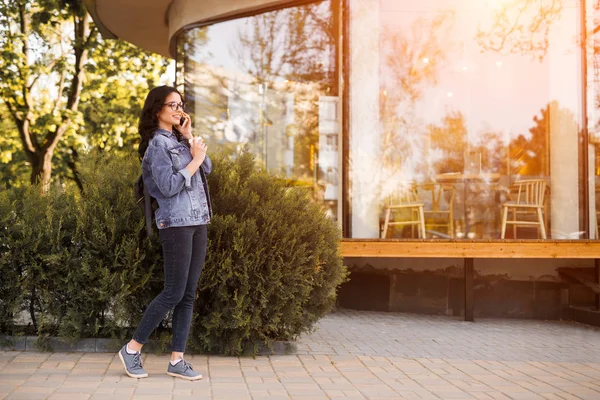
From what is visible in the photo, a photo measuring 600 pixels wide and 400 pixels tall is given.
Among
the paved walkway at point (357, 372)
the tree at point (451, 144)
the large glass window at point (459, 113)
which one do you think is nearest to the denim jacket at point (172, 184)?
the paved walkway at point (357, 372)

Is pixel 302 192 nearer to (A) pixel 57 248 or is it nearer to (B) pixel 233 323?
(B) pixel 233 323

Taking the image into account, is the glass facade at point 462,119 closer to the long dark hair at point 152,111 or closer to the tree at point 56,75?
the long dark hair at point 152,111

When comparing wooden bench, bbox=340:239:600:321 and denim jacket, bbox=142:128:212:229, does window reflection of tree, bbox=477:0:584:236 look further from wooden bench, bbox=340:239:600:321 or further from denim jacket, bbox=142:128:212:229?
denim jacket, bbox=142:128:212:229

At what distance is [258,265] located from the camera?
591 centimetres

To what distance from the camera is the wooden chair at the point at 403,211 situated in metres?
9.47

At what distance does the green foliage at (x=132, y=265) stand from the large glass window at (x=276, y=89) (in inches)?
148

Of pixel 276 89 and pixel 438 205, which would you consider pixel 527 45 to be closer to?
pixel 438 205

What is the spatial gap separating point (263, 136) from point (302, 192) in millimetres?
4266

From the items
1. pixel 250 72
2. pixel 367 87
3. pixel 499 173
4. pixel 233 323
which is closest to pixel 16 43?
pixel 250 72

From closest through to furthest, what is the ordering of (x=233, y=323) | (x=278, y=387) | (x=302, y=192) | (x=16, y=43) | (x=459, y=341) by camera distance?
(x=278, y=387) < (x=233, y=323) < (x=302, y=192) < (x=459, y=341) < (x=16, y=43)

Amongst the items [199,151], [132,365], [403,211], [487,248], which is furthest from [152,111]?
[403,211]

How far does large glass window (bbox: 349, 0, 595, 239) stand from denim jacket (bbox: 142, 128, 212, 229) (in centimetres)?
461

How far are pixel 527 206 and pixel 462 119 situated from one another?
140 cm

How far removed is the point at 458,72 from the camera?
970cm
